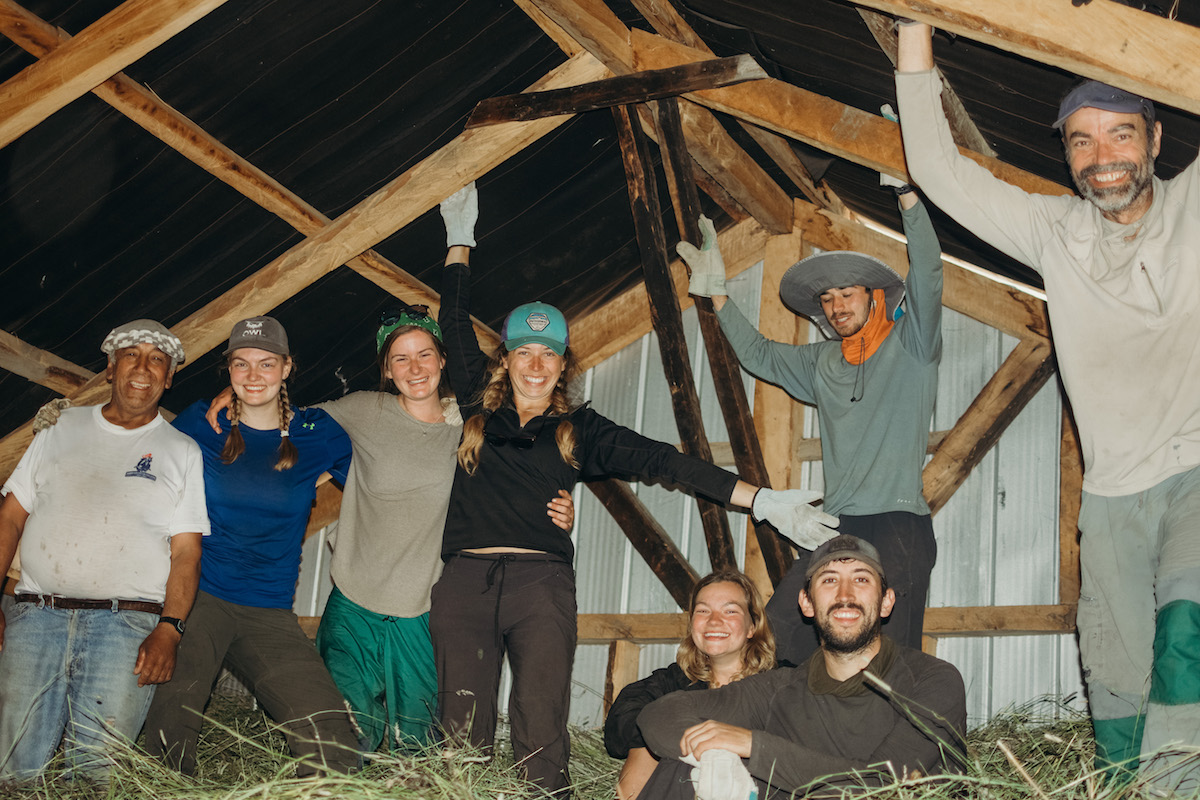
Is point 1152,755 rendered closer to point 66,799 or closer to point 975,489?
point 66,799

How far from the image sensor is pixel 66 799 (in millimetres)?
2883

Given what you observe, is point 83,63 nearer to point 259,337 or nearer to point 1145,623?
point 259,337

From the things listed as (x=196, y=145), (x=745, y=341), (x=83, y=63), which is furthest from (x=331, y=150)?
(x=745, y=341)

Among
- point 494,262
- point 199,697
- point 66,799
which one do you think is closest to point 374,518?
point 199,697

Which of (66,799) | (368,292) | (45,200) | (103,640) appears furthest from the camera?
(368,292)

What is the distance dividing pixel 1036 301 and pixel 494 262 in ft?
7.93

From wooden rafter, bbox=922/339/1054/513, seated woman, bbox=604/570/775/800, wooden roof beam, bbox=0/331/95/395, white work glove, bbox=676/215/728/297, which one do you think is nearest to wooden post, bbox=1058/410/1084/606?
wooden rafter, bbox=922/339/1054/513

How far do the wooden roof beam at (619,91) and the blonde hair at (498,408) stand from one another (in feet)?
3.88

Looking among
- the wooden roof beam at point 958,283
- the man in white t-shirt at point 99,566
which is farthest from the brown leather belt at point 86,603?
the wooden roof beam at point 958,283

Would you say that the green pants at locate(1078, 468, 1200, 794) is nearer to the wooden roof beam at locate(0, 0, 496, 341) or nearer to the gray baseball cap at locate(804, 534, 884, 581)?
the gray baseball cap at locate(804, 534, 884, 581)

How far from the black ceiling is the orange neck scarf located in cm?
75

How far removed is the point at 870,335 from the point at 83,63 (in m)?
2.60

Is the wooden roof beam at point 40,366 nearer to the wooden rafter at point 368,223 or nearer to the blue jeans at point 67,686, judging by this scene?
the wooden rafter at point 368,223

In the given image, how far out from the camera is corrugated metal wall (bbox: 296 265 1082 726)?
5.03m
